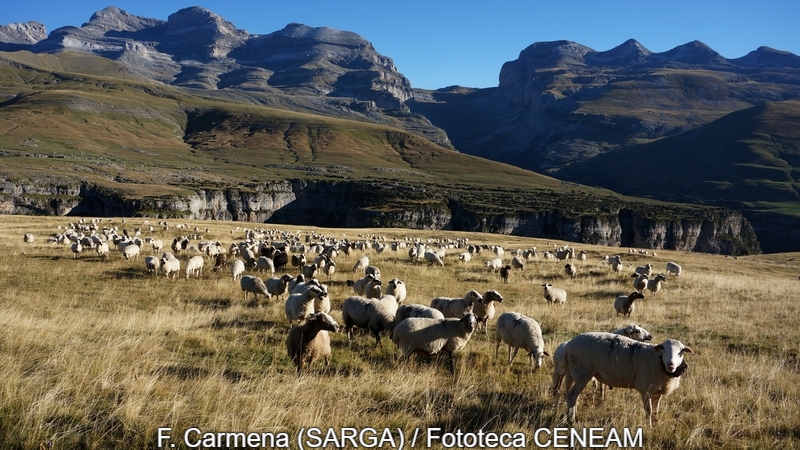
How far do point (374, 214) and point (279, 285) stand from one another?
279ft

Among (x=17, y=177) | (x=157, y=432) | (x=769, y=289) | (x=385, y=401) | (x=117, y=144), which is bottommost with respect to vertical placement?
(x=769, y=289)

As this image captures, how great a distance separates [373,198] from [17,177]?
74.7 m

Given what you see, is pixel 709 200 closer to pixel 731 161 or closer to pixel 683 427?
pixel 731 161

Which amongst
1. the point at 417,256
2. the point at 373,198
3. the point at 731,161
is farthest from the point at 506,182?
the point at 417,256

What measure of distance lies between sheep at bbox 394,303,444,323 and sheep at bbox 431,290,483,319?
1843 mm

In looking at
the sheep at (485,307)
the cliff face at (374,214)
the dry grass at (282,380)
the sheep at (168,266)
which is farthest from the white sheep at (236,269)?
the cliff face at (374,214)

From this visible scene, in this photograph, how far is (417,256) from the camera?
31.9m

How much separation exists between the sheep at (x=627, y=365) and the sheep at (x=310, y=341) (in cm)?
432

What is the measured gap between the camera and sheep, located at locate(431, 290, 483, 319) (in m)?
13.0

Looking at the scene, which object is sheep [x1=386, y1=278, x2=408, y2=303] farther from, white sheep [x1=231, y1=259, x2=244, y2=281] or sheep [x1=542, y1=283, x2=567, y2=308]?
white sheep [x1=231, y1=259, x2=244, y2=281]

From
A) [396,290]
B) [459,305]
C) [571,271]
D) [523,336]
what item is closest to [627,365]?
[523,336]

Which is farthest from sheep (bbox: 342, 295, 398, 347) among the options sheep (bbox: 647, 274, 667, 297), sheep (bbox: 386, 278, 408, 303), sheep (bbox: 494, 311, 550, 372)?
sheep (bbox: 647, 274, 667, 297)

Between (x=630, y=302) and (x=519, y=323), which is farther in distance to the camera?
(x=630, y=302)

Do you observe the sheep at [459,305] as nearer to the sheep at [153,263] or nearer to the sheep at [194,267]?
the sheep at [194,267]
